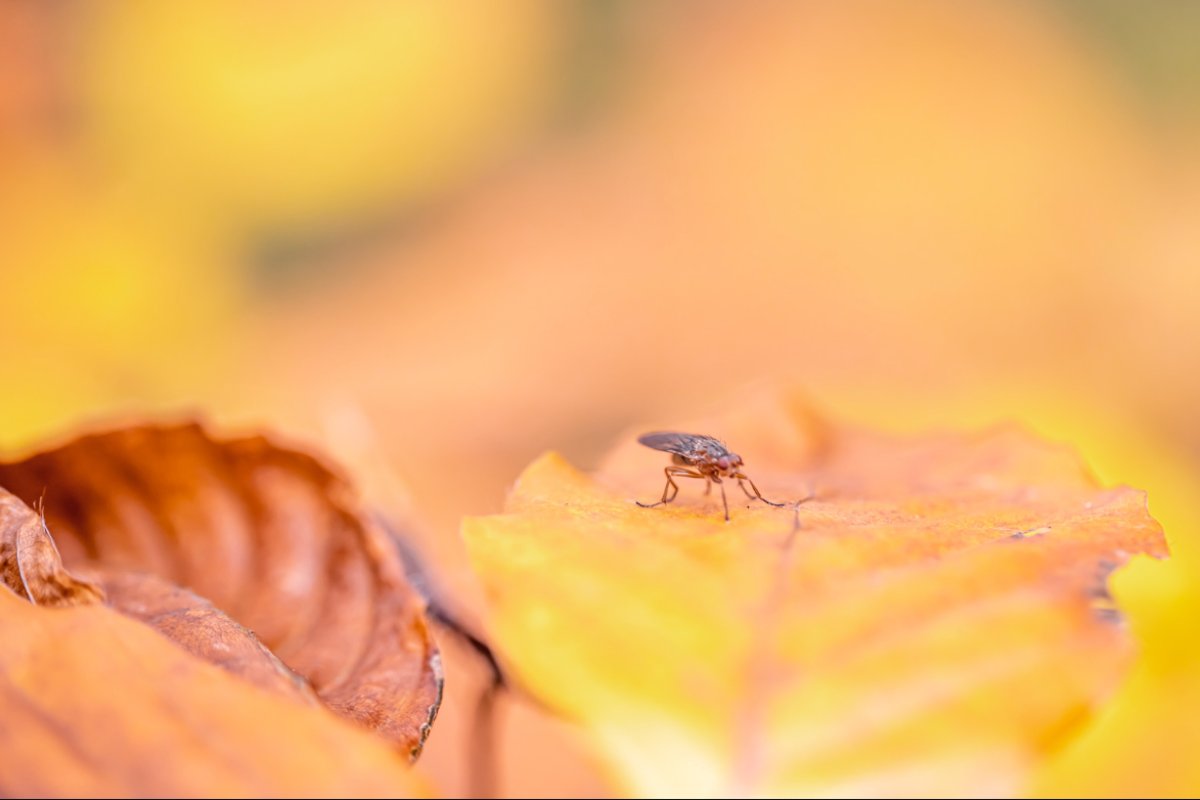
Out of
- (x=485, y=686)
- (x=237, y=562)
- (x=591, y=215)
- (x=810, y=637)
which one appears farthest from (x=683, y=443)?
(x=591, y=215)

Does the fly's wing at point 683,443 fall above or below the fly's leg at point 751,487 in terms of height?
above

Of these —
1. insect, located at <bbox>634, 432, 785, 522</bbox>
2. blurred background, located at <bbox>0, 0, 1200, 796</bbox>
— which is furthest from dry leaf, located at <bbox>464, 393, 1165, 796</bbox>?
blurred background, located at <bbox>0, 0, 1200, 796</bbox>

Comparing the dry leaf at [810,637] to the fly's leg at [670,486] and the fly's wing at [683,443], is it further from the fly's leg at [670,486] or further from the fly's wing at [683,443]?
the fly's wing at [683,443]

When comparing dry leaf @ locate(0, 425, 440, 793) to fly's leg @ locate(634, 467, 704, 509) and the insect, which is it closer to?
fly's leg @ locate(634, 467, 704, 509)

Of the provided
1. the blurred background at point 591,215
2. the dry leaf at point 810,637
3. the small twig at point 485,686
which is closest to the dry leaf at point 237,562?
the small twig at point 485,686

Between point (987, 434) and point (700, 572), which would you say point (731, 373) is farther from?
point (700, 572)

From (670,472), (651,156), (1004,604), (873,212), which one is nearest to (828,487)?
(670,472)
